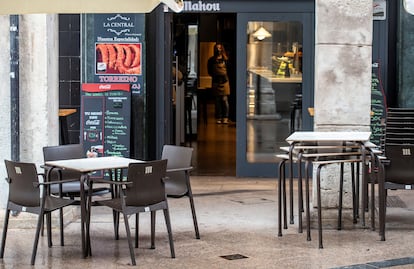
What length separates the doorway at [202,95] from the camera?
14609mm

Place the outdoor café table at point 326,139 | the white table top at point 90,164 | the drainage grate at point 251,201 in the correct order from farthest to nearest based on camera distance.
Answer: the drainage grate at point 251,201 → the outdoor café table at point 326,139 → the white table top at point 90,164

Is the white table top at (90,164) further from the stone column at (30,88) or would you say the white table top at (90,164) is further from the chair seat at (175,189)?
the stone column at (30,88)

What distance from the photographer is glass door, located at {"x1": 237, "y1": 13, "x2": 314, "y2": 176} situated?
12070mm

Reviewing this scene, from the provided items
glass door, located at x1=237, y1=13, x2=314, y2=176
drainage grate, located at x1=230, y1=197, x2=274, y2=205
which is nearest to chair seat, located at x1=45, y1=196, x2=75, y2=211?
drainage grate, located at x1=230, y1=197, x2=274, y2=205

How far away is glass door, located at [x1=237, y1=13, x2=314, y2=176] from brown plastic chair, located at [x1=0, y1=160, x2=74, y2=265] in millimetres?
5201

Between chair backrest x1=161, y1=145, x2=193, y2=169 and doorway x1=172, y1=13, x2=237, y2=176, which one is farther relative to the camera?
doorway x1=172, y1=13, x2=237, y2=176

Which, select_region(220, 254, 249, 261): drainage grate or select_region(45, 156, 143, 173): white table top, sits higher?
select_region(45, 156, 143, 173): white table top

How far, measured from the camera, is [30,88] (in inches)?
341

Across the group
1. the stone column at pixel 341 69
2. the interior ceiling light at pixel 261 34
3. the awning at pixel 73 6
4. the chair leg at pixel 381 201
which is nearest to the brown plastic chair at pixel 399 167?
the chair leg at pixel 381 201

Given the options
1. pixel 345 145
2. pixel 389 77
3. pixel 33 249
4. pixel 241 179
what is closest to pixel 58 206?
pixel 33 249

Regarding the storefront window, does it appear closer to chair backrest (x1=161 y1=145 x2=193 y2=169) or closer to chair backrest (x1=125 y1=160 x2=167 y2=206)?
chair backrest (x1=161 y1=145 x2=193 y2=169)

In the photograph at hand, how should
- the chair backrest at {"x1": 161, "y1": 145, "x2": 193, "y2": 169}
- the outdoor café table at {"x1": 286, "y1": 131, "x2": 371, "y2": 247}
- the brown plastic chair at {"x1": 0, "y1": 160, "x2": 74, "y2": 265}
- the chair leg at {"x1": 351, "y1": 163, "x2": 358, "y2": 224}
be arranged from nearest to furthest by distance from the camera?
the brown plastic chair at {"x1": 0, "y1": 160, "x2": 74, "y2": 265} < the outdoor café table at {"x1": 286, "y1": 131, "x2": 371, "y2": 247} < the chair backrest at {"x1": 161, "y1": 145, "x2": 193, "y2": 169} < the chair leg at {"x1": 351, "y1": 163, "x2": 358, "y2": 224}

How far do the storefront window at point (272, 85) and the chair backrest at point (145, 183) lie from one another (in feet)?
16.8

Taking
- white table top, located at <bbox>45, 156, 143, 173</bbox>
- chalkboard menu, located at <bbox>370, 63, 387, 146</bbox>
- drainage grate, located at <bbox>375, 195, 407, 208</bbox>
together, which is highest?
chalkboard menu, located at <bbox>370, 63, 387, 146</bbox>
